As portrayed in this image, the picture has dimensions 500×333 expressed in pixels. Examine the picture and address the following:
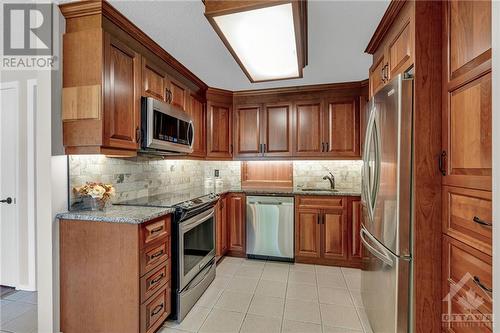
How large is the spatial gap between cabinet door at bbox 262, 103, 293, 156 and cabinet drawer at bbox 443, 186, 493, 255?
2354 millimetres

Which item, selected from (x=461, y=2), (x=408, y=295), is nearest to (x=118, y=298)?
(x=408, y=295)

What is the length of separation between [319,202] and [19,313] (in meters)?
3.23

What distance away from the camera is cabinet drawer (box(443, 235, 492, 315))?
1032mm

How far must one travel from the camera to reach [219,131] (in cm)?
371

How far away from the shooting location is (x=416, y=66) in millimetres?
1420

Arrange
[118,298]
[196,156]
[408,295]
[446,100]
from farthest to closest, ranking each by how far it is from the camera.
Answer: [196,156]
[118,298]
[408,295]
[446,100]

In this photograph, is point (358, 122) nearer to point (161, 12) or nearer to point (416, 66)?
point (416, 66)

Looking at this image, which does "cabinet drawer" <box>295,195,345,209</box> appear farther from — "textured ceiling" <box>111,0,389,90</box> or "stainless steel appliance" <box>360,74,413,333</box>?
"textured ceiling" <box>111,0,389,90</box>

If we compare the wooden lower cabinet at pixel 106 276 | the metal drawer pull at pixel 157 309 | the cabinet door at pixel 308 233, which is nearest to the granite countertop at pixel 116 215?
the wooden lower cabinet at pixel 106 276

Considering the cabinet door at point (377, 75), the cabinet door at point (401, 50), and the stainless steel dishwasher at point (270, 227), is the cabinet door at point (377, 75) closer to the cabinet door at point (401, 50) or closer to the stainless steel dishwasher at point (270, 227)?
the cabinet door at point (401, 50)

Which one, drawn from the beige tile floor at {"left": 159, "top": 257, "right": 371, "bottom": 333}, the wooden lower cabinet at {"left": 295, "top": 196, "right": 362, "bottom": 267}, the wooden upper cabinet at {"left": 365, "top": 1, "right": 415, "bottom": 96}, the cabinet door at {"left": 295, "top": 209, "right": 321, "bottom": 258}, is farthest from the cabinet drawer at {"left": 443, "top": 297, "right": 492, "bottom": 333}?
the cabinet door at {"left": 295, "top": 209, "right": 321, "bottom": 258}

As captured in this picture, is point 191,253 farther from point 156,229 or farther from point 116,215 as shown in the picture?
point 116,215

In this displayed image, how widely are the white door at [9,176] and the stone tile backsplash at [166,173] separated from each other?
1105 millimetres

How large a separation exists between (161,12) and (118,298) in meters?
2.05
